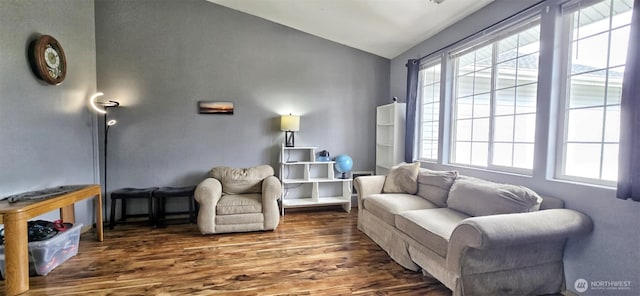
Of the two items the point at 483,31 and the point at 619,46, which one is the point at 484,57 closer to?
the point at 483,31

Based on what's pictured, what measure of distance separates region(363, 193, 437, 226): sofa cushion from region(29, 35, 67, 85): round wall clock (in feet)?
11.7

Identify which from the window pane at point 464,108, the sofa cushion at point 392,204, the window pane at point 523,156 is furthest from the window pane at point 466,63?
the sofa cushion at point 392,204

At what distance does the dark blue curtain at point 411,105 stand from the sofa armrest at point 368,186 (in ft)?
2.39

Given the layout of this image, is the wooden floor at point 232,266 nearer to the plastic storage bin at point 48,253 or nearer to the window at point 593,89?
the plastic storage bin at point 48,253

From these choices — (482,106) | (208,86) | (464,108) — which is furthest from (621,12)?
(208,86)

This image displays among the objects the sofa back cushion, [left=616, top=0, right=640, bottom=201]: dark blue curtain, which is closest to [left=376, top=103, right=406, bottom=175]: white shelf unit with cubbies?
the sofa back cushion

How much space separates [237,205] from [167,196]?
102 cm

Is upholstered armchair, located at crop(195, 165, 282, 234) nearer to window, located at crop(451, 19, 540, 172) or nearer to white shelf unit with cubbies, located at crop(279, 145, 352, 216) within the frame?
white shelf unit with cubbies, located at crop(279, 145, 352, 216)

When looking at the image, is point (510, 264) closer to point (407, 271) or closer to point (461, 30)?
point (407, 271)

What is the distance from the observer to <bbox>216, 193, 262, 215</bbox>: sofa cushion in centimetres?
315

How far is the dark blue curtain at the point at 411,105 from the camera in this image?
3707mm

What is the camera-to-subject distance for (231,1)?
12.1 ft

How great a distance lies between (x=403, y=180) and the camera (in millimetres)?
3172

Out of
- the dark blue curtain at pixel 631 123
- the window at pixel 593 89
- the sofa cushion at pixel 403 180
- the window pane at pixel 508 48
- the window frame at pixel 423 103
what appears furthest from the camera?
the window frame at pixel 423 103
